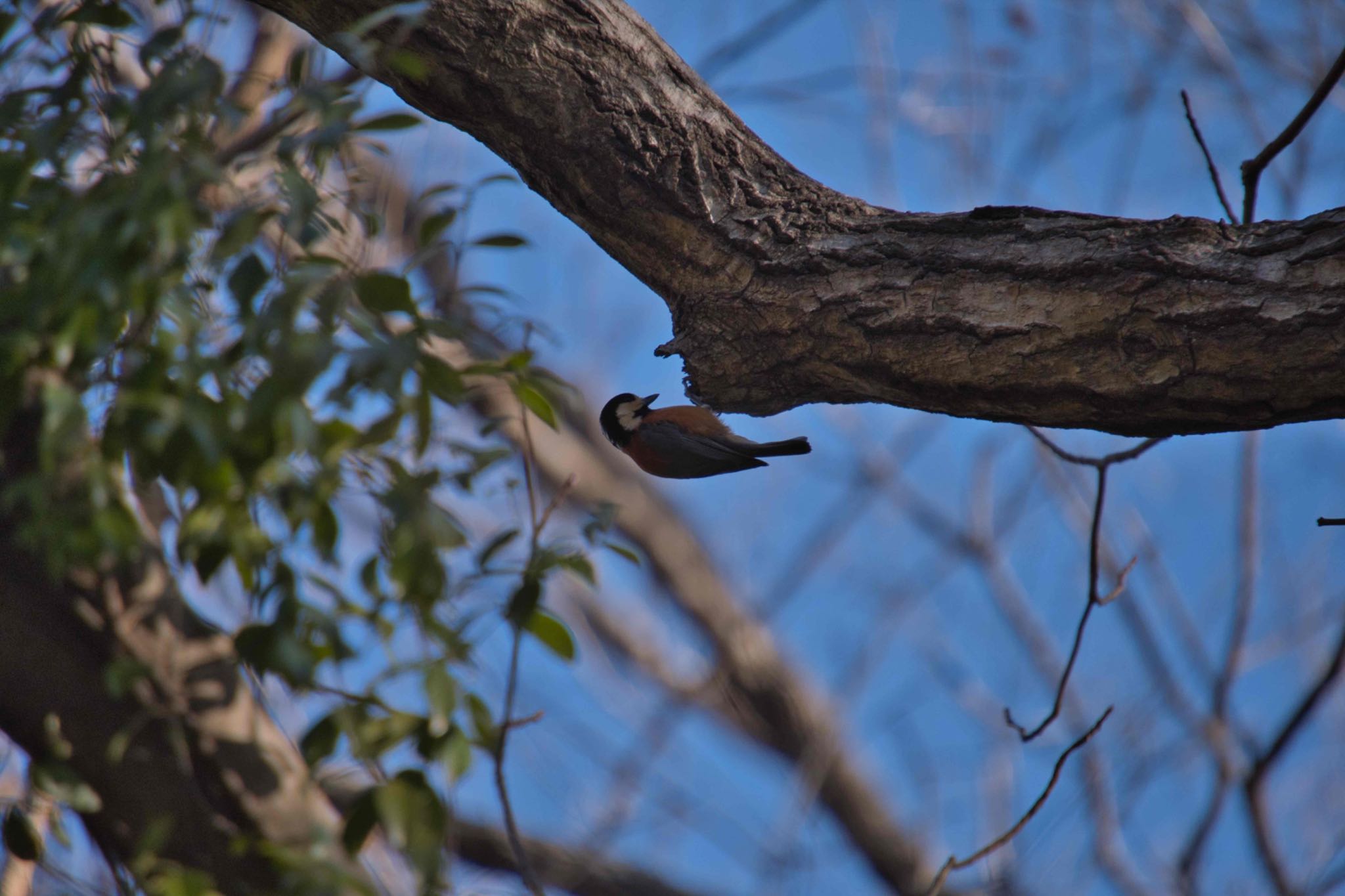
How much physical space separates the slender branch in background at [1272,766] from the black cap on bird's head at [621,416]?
2.46 metres

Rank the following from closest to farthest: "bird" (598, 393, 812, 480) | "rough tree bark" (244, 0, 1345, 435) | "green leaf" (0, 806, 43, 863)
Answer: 1. "rough tree bark" (244, 0, 1345, 435)
2. "green leaf" (0, 806, 43, 863)
3. "bird" (598, 393, 812, 480)

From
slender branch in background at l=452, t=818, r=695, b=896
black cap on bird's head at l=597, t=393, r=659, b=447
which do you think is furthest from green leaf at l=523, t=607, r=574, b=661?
slender branch in background at l=452, t=818, r=695, b=896

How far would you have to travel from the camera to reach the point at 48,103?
232 centimetres

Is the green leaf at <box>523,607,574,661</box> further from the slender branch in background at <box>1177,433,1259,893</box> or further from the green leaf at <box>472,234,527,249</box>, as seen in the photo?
the slender branch in background at <box>1177,433,1259,893</box>

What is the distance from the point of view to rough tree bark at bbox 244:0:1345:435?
1734 mm

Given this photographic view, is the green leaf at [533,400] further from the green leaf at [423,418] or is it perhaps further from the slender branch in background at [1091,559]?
the slender branch in background at [1091,559]

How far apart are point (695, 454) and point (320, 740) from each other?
5.45ft

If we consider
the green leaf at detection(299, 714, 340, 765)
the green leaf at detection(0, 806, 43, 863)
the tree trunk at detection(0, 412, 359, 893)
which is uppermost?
the green leaf at detection(299, 714, 340, 765)

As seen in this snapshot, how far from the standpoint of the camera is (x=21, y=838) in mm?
2445

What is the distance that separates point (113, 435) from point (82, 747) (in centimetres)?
116

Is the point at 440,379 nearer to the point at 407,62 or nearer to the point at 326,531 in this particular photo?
the point at 326,531

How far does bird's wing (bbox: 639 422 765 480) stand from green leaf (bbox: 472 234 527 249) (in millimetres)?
1165

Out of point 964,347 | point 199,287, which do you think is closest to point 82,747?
point 199,287

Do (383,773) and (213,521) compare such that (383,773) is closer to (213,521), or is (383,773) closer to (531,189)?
(213,521)
